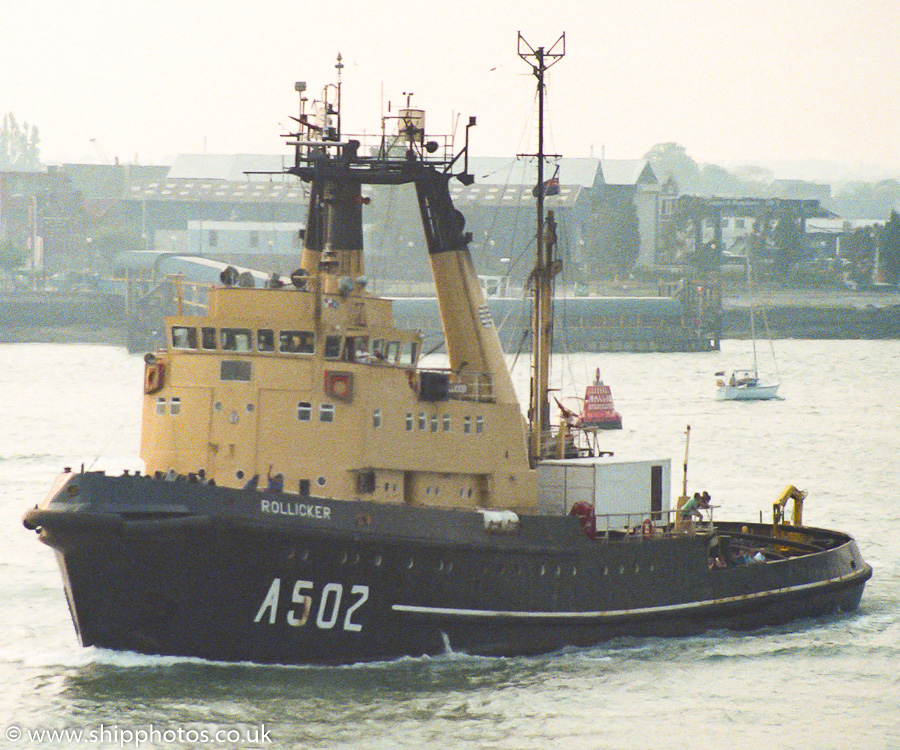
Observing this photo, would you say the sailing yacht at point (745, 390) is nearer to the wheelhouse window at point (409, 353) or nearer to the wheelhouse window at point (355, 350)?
the wheelhouse window at point (409, 353)

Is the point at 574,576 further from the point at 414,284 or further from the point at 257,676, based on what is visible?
the point at 414,284

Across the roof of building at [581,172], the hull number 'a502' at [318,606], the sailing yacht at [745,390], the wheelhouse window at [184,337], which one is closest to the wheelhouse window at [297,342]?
the wheelhouse window at [184,337]

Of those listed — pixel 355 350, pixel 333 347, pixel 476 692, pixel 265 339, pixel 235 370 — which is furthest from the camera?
pixel 355 350

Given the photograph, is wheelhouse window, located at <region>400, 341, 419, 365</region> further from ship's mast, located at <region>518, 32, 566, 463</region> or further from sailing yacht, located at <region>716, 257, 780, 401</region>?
sailing yacht, located at <region>716, 257, 780, 401</region>

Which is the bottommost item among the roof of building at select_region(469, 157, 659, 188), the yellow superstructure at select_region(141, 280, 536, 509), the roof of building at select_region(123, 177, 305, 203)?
the yellow superstructure at select_region(141, 280, 536, 509)

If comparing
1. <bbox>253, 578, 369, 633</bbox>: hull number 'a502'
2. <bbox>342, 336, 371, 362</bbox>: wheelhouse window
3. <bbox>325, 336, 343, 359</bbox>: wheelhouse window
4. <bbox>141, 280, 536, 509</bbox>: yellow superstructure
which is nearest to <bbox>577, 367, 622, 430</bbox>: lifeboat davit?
<bbox>141, 280, 536, 509</bbox>: yellow superstructure

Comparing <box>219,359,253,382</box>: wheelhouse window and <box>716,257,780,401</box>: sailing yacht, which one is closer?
<box>219,359,253,382</box>: wheelhouse window

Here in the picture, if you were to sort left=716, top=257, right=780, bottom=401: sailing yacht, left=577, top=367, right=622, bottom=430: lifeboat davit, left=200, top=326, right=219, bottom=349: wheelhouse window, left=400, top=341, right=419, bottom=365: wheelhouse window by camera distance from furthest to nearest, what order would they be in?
left=716, top=257, right=780, bottom=401: sailing yacht
left=577, top=367, right=622, bottom=430: lifeboat davit
left=400, top=341, right=419, bottom=365: wheelhouse window
left=200, top=326, right=219, bottom=349: wheelhouse window

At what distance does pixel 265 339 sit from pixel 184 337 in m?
1.48

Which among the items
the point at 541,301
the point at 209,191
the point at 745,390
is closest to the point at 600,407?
the point at 745,390

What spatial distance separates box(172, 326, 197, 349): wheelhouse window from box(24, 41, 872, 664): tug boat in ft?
0.10

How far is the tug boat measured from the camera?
22938mm

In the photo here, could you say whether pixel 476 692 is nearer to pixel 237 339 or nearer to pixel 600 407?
pixel 237 339

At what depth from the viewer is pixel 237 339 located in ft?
80.6
